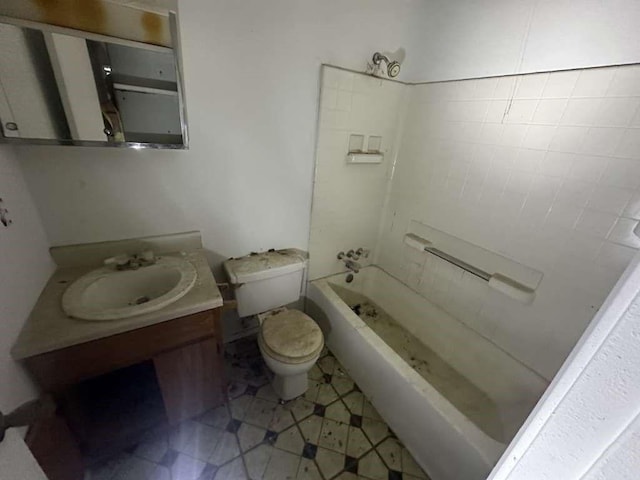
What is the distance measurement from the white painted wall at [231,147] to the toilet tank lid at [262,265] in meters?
0.09

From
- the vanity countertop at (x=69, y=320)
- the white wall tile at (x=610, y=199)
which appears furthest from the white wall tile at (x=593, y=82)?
the vanity countertop at (x=69, y=320)

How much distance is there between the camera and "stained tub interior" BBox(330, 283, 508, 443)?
4.81 feet

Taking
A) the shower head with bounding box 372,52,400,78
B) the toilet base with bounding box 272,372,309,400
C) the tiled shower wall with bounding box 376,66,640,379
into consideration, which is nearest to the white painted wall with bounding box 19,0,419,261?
the shower head with bounding box 372,52,400,78

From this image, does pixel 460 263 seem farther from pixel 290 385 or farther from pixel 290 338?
pixel 290 385

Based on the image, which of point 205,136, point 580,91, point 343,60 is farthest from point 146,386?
point 580,91

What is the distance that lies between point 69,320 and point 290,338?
0.90 meters

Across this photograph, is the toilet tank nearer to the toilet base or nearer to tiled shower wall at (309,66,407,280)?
tiled shower wall at (309,66,407,280)

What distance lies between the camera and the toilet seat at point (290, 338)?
4.36 feet

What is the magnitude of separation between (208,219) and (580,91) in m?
1.83

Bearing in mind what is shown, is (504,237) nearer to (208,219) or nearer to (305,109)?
(305,109)

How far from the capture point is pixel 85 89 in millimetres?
947

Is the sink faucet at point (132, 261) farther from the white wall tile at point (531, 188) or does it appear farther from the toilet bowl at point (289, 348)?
the white wall tile at point (531, 188)

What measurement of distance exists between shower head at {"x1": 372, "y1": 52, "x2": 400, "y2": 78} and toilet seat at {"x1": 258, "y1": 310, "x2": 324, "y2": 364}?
1.55m

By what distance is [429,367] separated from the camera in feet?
5.67
